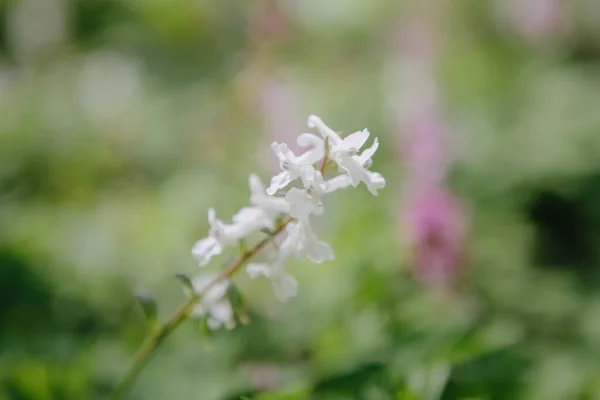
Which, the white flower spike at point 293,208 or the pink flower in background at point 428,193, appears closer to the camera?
the white flower spike at point 293,208

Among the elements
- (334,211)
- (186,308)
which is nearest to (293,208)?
(186,308)

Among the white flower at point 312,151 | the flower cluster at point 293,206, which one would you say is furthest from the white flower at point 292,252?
the white flower at point 312,151

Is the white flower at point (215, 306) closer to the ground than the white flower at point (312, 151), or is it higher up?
closer to the ground

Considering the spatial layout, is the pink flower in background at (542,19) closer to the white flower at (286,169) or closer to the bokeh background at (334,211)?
the bokeh background at (334,211)

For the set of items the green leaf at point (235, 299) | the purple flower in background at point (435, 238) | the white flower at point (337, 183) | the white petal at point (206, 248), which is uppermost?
the purple flower in background at point (435, 238)

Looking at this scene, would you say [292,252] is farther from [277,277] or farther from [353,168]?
[353,168]

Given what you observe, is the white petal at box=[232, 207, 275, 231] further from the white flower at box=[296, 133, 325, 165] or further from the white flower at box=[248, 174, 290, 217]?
the white flower at box=[296, 133, 325, 165]

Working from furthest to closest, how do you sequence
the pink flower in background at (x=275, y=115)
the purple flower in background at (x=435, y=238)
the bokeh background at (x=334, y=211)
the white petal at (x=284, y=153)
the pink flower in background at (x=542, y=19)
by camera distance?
the pink flower in background at (x=542, y=19) < the pink flower in background at (x=275, y=115) < the purple flower in background at (x=435, y=238) < the bokeh background at (x=334, y=211) < the white petal at (x=284, y=153)
